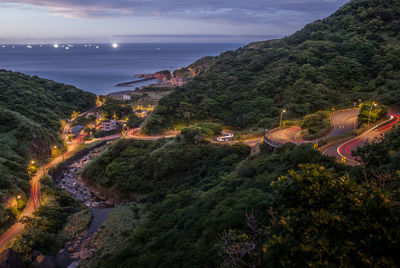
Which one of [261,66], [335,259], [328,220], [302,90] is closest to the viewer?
[335,259]

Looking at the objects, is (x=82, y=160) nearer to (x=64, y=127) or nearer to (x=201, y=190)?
(x=64, y=127)

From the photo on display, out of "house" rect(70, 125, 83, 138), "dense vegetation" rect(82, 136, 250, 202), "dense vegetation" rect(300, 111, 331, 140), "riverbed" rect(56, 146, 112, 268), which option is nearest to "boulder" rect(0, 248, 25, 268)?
"riverbed" rect(56, 146, 112, 268)

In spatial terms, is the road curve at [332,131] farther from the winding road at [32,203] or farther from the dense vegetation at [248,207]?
the winding road at [32,203]

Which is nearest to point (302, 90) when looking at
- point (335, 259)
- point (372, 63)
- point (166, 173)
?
point (372, 63)

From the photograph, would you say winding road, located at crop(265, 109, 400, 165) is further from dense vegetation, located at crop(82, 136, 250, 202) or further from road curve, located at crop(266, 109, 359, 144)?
dense vegetation, located at crop(82, 136, 250, 202)

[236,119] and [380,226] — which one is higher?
[380,226]

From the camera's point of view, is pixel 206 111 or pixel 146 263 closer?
pixel 146 263
